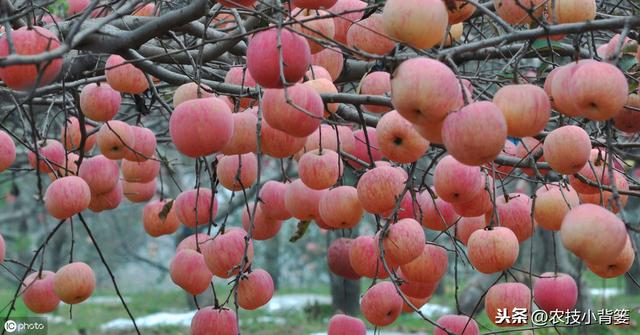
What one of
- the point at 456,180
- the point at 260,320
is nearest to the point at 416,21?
the point at 456,180

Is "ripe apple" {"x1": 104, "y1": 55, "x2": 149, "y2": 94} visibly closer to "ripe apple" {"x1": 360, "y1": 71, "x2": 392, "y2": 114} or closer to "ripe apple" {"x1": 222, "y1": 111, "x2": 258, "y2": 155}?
"ripe apple" {"x1": 222, "y1": 111, "x2": 258, "y2": 155}

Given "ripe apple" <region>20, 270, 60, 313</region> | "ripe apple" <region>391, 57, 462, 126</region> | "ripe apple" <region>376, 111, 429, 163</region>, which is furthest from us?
"ripe apple" <region>20, 270, 60, 313</region>

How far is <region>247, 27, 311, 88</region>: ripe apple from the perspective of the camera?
1804 mm

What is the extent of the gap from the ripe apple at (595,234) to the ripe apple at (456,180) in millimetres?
619

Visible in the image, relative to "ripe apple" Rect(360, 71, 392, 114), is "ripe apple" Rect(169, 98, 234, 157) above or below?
below

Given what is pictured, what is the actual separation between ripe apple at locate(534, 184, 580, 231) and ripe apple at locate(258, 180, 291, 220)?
0.88 metres

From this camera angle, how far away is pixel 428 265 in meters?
2.51

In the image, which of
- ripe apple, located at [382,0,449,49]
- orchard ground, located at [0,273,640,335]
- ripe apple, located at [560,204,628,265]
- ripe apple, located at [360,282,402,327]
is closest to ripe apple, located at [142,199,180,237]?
ripe apple, located at [360,282,402,327]

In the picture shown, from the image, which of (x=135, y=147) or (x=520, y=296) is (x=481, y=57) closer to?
(x=520, y=296)

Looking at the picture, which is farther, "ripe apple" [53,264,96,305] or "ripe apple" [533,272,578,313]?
"ripe apple" [53,264,96,305]

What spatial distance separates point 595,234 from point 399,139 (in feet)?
2.35

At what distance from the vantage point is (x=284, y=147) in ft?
7.51

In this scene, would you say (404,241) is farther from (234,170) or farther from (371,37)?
(234,170)

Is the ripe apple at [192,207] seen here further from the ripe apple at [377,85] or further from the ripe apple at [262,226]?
the ripe apple at [377,85]
